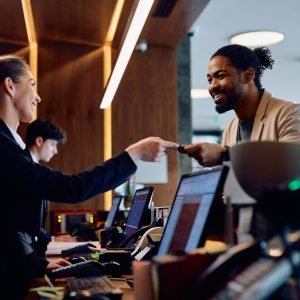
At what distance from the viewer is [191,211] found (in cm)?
149

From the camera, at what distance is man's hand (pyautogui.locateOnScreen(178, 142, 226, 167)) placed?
2.07 meters

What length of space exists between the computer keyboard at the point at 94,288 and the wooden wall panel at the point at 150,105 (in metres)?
4.14

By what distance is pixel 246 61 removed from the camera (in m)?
2.96

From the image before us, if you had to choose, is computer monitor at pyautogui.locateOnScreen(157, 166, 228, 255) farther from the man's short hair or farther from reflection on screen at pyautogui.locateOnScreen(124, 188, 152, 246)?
the man's short hair

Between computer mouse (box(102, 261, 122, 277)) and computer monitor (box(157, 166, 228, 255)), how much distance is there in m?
0.33

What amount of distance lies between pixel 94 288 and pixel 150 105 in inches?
176

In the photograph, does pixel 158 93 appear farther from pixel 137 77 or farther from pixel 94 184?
pixel 94 184

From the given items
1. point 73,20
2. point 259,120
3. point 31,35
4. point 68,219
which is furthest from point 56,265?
point 31,35

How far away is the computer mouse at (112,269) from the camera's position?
6.69 feet

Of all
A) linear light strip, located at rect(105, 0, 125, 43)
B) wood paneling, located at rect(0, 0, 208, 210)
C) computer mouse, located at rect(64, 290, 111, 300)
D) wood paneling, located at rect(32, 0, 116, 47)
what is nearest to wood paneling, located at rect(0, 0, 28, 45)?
wood paneling, located at rect(0, 0, 208, 210)

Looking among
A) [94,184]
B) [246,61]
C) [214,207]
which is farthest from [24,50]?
[214,207]

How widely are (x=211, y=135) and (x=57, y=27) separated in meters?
9.68

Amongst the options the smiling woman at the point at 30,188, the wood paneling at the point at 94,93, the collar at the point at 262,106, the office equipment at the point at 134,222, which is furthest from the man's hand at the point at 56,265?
the wood paneling at the point at 94,93

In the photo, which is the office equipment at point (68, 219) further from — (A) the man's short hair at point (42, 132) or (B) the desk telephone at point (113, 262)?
(B) the desk telephone at point (113, 262)
